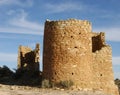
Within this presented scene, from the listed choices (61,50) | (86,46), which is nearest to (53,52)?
(61,50)

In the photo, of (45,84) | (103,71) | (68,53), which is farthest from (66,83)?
(103,71)

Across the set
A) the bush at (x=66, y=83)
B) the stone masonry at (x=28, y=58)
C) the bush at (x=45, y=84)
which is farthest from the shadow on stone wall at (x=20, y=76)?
the bush at (x=66, y=83)

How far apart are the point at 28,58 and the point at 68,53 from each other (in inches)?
472

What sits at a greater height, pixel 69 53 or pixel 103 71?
pixel 69 53

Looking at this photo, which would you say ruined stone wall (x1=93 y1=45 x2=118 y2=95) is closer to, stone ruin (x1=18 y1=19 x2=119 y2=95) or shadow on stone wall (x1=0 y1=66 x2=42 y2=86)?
stone ruin (x1=18 y1=19 x2=119 y2=95)

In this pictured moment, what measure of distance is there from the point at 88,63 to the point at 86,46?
1.16 metres

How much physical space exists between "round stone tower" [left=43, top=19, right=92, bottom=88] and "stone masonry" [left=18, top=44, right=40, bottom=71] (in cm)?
902

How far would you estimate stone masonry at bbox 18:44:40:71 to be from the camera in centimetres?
3706

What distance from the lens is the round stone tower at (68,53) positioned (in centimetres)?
2716

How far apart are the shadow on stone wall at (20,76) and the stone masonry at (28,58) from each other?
43.6 inches

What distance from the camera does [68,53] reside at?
27250 millimetres

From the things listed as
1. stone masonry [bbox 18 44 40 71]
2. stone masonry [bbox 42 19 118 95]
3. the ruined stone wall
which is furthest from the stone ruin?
stone masonry [bbox 18 44 40 71]

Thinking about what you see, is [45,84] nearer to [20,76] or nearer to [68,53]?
[68,53]

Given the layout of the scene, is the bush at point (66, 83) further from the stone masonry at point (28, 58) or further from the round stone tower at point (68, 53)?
the stone masonry at point (28, 58)
